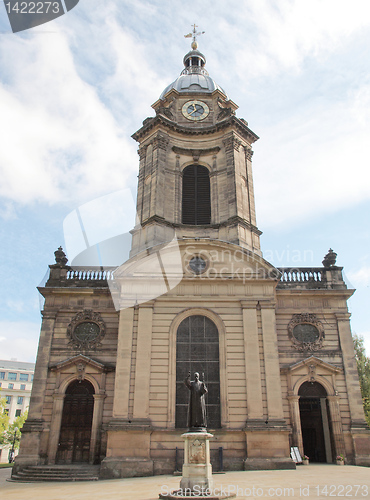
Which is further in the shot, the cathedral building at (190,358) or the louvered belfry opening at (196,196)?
the louvered belfry opening at (196,196)

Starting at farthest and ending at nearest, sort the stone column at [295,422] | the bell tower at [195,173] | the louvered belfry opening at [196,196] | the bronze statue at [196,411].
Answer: the louvered belfry opening at [196,196]
the bell tower at [195,173]
the stone column at [295,422]
the bronze statue at [196,411]

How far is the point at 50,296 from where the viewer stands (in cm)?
2273

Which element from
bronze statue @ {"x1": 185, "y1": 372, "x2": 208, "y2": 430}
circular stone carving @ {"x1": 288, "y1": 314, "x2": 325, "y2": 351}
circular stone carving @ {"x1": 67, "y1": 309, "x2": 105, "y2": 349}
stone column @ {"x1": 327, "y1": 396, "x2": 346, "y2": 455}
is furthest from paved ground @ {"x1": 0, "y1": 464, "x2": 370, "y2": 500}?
circular stone carving @ {"x1": 67, "y1": 309, "x2": 105, "y2": 349}

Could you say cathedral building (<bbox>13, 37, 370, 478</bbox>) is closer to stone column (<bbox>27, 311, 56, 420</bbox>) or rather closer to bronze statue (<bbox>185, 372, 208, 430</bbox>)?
stone column (<bbox>27, 311, 56, 420</bbox>)

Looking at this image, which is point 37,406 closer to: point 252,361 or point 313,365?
point 252,361

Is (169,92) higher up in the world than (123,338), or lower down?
higher up

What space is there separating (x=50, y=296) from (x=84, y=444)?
25.8ft

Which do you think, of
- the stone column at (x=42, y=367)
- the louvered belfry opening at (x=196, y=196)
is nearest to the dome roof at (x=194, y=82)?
the louvered belfry opening at (x=196, y=196)

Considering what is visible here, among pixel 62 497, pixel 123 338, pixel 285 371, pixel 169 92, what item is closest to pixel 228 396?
pixel 285 371

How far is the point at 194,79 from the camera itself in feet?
108

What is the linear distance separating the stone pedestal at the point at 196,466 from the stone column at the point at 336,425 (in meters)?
10.5

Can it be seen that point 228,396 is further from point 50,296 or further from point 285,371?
point 50,296

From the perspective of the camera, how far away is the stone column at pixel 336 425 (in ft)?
63.5

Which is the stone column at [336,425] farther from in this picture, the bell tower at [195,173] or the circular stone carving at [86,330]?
the circular stone carving at [86,330]
